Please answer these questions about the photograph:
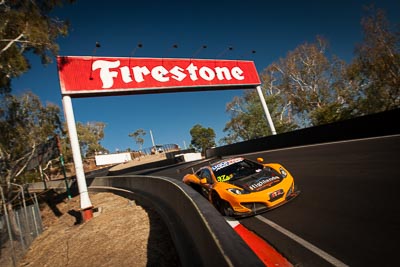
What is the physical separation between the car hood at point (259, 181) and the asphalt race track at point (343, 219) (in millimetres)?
641

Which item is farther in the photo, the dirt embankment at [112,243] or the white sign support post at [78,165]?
the white sign support post at [78,165]

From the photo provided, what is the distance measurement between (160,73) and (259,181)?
1294 centimetres

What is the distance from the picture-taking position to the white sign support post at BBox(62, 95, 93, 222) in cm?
1230

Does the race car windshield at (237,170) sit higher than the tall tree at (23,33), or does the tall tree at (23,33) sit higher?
the tall tree at (23,33)

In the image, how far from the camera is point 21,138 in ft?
81.6

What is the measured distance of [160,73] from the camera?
17297 millimetres

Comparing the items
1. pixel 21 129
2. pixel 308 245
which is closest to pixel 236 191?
pixel 308 245

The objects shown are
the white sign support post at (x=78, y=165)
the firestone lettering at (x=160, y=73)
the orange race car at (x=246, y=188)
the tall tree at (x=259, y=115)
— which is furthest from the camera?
the tall tree at (x=259, y=115)

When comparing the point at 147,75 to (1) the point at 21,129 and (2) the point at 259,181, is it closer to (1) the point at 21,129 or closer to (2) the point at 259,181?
(2) the point at 259,181

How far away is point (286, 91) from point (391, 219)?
41841mm

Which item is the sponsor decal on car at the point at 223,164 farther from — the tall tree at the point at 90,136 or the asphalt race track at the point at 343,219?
the tall tree at the point at 90,136

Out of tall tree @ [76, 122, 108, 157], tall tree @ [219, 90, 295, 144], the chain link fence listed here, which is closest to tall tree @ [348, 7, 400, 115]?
tall tree @ [219, 90, 295, 144]

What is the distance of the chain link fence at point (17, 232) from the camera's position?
958cm

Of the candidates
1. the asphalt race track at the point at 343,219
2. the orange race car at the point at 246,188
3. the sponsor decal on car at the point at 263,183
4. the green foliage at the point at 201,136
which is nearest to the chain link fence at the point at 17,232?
the orange race car at the point at 246,188
